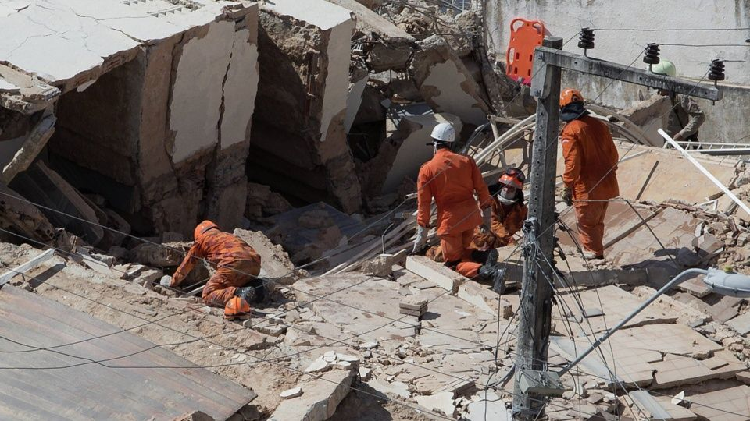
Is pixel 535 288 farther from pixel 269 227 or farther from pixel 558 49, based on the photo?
pixel 269 227

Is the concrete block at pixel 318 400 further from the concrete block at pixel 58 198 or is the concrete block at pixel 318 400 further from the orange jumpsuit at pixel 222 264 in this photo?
the concrete block at pixel 58 198

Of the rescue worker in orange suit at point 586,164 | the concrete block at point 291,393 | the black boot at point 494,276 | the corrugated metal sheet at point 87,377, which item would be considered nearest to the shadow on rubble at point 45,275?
the corrugated metal sheet at point 87,377

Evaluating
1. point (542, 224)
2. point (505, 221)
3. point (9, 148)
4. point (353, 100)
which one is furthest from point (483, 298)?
point (353, 100)

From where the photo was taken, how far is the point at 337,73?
1372 centimetres

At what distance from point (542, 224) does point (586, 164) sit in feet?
11.5

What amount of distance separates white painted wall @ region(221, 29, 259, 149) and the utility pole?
5.69 metres

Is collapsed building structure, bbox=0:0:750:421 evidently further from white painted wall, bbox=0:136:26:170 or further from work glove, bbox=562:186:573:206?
work glove, bbox=562:186:573:206

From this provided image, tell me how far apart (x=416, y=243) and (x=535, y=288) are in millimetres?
3560

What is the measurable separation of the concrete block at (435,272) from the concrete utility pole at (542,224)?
2.83m

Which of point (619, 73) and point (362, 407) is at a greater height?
point (619, 73)

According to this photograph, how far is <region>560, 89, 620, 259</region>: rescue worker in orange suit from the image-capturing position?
1105cm

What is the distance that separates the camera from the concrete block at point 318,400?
754 centimetres

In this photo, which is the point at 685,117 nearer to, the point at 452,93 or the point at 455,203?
the point at 452,93

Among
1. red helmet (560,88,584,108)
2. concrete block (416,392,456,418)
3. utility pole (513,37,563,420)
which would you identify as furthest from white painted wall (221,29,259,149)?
utility pole (513,37,563,420)
